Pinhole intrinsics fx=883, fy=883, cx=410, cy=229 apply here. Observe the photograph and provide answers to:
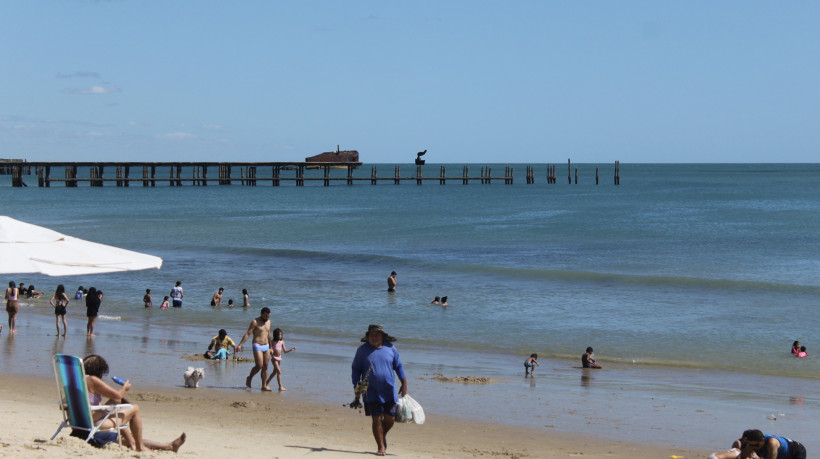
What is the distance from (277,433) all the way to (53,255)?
3193mm

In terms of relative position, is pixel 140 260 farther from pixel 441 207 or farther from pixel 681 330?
pixel 441 207

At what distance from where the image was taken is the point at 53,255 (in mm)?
8594

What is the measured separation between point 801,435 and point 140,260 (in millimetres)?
8026

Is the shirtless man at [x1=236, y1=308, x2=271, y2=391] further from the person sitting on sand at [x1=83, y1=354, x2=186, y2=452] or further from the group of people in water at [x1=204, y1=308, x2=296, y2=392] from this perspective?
the person sitting on sand at [x1=83, y1=354, x2=186, y2=452]

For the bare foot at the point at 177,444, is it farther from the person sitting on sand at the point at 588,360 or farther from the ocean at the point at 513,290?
the person sitting on sand at the point at 588,360

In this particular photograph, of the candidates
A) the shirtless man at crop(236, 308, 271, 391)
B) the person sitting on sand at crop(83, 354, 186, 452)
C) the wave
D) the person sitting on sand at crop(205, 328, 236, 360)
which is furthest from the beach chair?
the wave

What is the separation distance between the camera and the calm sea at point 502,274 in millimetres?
19172

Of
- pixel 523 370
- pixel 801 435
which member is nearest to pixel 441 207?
pixel 523 370

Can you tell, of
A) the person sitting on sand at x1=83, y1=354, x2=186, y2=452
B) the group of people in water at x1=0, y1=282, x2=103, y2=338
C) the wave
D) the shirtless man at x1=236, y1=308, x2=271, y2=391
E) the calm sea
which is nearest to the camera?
the person sitting on sand at x1=83, y1=354, x2=186, y2=452

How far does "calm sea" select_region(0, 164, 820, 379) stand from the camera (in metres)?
19.2

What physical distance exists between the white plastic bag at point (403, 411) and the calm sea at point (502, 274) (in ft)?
29.4

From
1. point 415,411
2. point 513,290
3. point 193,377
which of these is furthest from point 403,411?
point 513,290

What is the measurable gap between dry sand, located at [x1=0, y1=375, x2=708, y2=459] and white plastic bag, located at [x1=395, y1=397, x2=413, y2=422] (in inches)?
38.5

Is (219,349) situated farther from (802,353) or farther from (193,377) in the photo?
(802,353)
